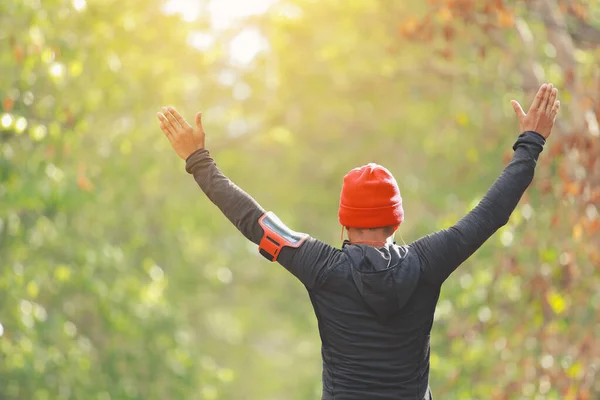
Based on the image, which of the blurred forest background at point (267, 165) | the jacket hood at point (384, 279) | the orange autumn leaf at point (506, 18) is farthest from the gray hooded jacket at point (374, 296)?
the orange autumn leaf at point (506, 18)

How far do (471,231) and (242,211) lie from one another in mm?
735

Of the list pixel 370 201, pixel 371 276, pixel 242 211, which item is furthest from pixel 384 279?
pixel 242 211

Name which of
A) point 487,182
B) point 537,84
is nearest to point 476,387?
point 537,84

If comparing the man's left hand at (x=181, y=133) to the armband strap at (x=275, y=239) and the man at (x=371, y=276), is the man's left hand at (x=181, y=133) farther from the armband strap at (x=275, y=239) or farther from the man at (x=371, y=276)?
the armband strap at (x=275, y=239)

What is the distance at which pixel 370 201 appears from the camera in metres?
3.23

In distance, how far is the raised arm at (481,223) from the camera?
319 cm

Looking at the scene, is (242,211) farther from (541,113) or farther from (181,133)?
(541,113)

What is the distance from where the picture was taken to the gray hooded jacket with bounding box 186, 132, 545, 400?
3158 mm

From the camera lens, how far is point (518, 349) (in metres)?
10.0

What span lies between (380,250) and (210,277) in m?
13.5

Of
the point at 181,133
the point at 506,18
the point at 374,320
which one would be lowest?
the point at 374,320

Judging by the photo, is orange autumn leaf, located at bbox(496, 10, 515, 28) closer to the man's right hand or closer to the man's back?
the man's right hand

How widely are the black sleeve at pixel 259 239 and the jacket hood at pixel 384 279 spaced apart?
95mm

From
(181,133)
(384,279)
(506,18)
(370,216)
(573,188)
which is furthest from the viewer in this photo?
(506,18)
